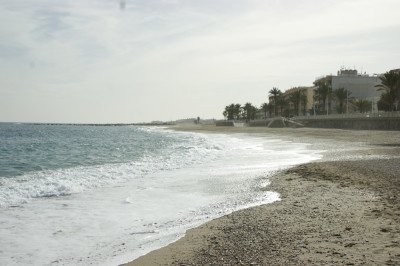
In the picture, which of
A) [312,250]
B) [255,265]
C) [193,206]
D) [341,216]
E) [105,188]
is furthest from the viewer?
[105,188]

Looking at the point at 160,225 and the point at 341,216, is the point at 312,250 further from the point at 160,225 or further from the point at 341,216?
the point at 160,225

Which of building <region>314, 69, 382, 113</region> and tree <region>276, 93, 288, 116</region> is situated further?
tree <region>276, 93, 288, 116</region>

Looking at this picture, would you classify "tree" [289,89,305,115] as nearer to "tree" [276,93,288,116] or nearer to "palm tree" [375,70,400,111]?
"tree" [276,93,288,116]

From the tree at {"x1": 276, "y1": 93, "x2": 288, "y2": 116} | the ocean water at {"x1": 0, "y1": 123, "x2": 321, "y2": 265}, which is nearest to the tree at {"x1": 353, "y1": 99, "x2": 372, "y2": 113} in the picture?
Result: the tree at {"x1": 276, "y1": 93, "x2": 288, "y2": 116}

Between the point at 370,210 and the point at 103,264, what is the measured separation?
5494mm

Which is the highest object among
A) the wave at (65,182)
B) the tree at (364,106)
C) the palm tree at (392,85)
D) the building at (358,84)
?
the building at (358,84)

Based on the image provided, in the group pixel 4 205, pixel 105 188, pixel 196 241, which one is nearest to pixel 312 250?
pixel 196 241

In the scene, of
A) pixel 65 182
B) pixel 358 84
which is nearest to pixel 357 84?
pixel 358 84

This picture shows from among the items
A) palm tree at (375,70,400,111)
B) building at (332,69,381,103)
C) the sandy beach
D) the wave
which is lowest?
the wave

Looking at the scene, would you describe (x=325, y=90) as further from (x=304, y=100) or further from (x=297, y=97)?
(x=304, y=100)

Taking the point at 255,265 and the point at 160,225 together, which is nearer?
the point at 255,265

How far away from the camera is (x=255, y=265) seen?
5934mm

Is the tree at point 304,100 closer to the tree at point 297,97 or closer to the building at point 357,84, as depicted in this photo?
the tree at point 297,97

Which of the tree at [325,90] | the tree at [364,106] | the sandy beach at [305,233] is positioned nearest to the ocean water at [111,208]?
the sandy beach at [305,233]
